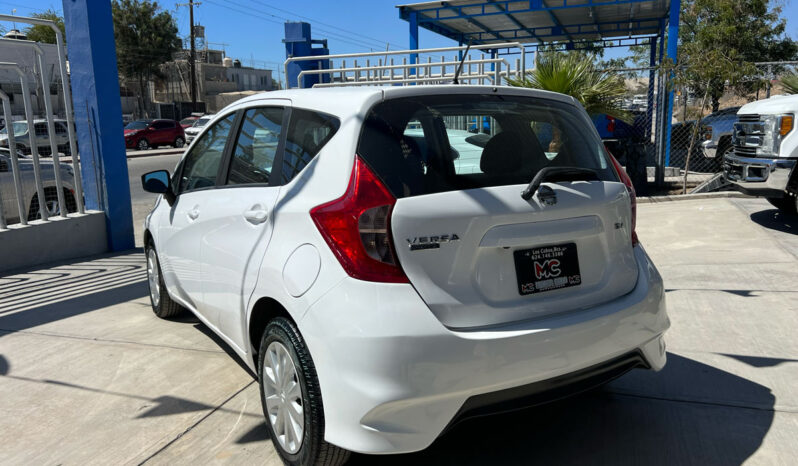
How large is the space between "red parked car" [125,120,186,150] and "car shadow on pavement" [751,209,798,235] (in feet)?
98.0

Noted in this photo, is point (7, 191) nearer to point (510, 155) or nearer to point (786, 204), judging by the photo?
point (510, 155)

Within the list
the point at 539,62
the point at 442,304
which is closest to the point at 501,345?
the point at 442,304

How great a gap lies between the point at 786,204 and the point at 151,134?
30861 millimetres

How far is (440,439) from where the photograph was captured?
10.3 ft

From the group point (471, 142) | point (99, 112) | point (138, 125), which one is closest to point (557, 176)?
point (471, 142)

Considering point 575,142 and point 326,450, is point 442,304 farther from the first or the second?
point 575,142

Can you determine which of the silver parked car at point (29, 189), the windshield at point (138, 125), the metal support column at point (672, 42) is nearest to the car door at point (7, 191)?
the silver parked car at point (29, 189)

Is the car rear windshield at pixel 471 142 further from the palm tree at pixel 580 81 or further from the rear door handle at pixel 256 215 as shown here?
the palm tree at pixel 580 81

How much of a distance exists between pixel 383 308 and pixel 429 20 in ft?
56.7

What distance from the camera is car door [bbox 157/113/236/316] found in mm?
3832

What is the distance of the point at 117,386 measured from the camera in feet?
12.6

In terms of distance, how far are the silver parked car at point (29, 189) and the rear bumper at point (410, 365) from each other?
616 centimetres

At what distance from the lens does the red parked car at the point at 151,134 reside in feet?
106

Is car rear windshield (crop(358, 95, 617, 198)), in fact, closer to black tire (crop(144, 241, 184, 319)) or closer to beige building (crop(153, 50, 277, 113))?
black tire (crop(144, 241, 184, 319))
